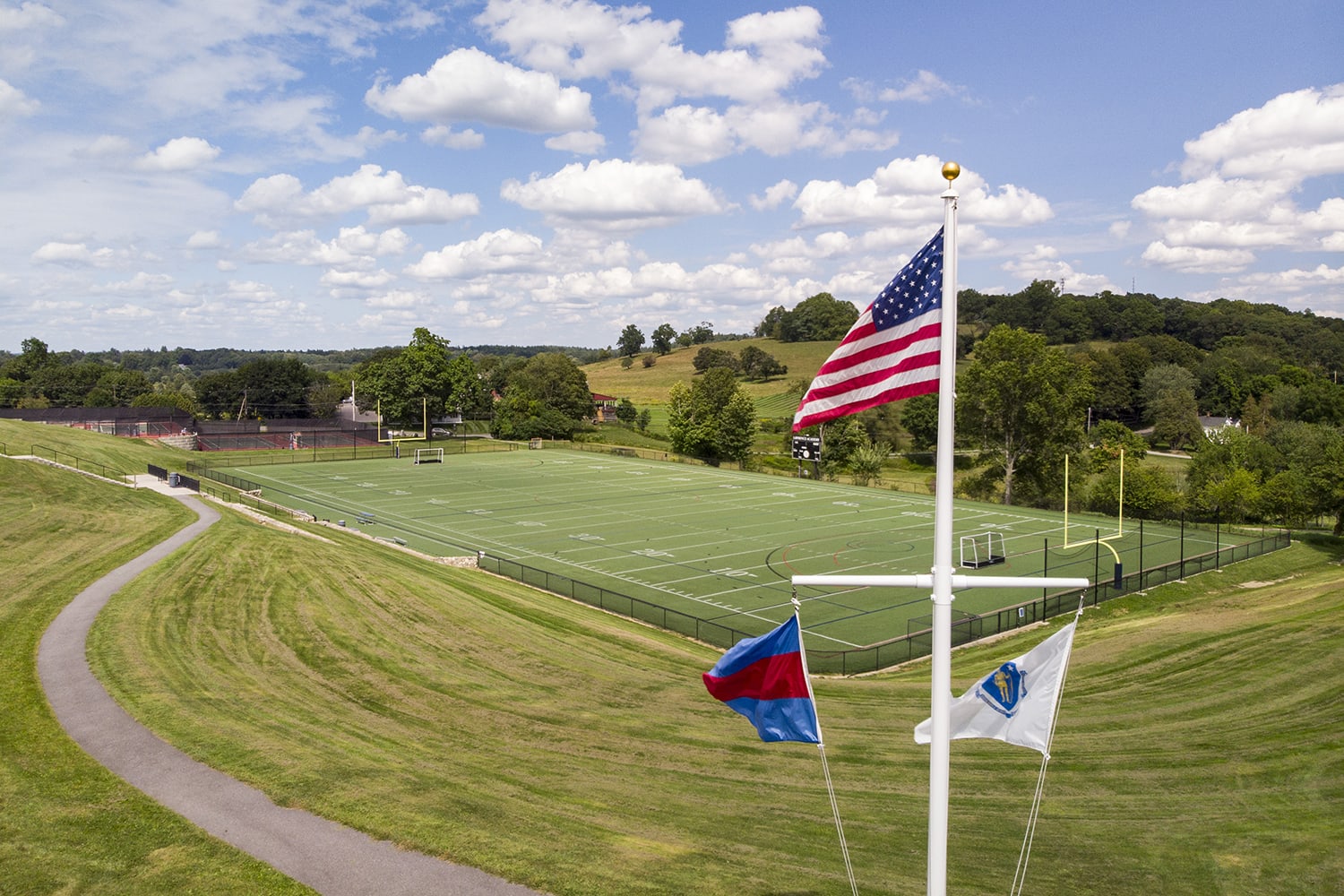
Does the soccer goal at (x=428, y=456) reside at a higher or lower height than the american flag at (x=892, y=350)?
lower

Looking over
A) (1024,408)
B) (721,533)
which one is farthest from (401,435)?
(1024,408)

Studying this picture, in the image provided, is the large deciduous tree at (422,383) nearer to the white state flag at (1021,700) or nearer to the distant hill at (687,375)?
the distant hill at (687,375)

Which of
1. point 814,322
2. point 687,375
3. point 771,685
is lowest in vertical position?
point 771,685

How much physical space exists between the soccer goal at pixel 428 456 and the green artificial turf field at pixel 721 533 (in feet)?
18.2

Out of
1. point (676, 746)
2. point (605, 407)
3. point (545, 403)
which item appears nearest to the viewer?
point (676, 746)

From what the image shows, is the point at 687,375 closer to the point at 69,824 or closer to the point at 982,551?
the point at 982,551

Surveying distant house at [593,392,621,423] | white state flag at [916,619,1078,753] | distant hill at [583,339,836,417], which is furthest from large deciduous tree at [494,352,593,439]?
white state flag at [916,619,1078,753]

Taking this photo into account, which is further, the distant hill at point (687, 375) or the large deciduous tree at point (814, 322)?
the large deciduous tree at point (814, 322)

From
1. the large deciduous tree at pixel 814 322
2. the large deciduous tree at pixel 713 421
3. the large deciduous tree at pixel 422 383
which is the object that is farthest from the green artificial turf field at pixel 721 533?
the large deciduous tree at pixel 814 322

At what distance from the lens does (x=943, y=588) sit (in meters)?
6.09

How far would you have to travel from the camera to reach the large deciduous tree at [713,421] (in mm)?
85625

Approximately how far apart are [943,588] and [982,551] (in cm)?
3893

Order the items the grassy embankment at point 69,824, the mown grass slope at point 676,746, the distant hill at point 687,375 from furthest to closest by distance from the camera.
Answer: the distant hill at point 687,375
the mown grass slope at point 676,746
the grassy embankment at point 69,824

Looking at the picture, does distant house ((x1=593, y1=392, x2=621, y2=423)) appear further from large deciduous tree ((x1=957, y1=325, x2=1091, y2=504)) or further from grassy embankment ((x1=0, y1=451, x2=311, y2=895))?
grassy embankment ((x1=0, y1=451, x2=311, y2=895))
